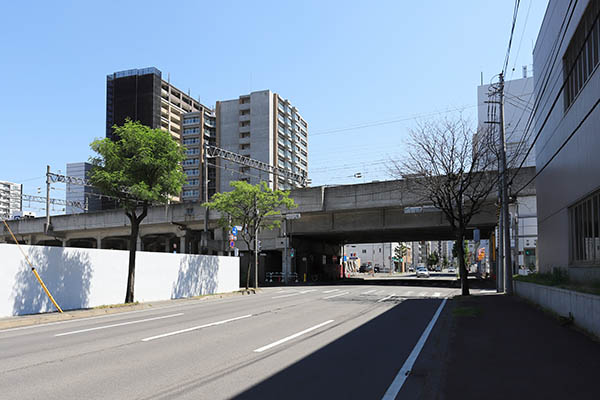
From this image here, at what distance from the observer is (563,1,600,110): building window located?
47.2ft

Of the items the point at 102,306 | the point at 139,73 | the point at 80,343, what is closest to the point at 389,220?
the point at 102,306

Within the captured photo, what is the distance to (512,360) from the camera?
292 inches

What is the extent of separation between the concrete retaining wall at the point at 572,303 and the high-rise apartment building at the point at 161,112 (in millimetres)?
→ 81614

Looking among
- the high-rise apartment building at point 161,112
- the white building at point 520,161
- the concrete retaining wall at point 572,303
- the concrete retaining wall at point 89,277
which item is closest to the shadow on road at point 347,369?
the concrete retaining wall at point 572,303

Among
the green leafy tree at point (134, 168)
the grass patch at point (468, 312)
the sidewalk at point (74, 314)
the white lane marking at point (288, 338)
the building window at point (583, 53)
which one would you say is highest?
the building window at point (583, 53)

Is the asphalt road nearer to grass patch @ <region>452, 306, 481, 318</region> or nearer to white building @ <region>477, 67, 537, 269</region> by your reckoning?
grass patch @ <region>452, 306, 481, 318</region>

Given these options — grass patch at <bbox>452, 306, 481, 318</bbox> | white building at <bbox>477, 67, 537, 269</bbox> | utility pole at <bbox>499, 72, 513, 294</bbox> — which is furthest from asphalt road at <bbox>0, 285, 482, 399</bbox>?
white building at <bbox>477, 67, 537, 269</bbox>

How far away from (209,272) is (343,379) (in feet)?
68.8

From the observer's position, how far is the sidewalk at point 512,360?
18.5 feet

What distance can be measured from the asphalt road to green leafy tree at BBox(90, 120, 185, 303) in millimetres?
6012

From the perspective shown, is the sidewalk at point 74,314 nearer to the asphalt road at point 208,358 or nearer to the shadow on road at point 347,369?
the asphalt road at point 208,358

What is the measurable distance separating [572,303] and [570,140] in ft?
25.5

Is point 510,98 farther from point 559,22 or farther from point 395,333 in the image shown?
point 395,333

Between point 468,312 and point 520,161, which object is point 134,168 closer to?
point 468,312
